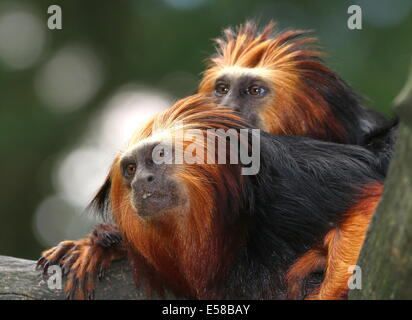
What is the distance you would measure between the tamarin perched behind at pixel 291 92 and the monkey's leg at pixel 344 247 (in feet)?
3.31

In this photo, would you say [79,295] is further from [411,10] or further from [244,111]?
[411,10]

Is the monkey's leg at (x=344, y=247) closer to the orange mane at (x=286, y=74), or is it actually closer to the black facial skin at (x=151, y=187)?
the black facial skin at (x=151, y=187)

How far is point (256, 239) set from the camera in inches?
164

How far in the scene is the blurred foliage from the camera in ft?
30.1

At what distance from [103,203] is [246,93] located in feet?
4.60

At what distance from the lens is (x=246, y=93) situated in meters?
5.46

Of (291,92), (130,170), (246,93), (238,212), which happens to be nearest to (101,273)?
(130,170)

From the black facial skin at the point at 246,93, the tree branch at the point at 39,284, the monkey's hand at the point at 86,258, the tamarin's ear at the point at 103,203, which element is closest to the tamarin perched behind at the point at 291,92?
the black facial skin at the point at 246,93

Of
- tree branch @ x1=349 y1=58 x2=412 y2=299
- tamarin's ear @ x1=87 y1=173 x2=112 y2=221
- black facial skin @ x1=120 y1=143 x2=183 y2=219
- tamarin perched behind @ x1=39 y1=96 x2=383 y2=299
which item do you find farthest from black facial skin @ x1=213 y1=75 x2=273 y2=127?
tree branch @ x1=349 y1=58 x2=412 y2=299

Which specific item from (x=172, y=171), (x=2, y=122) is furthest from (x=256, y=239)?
(x=2, y=122)

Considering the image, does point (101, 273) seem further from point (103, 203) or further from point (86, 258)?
point (103, 203)

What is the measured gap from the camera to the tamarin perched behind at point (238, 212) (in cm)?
412

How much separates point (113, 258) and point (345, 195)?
4.61 feet

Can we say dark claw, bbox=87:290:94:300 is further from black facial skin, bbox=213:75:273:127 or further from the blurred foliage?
the blurred foliage
